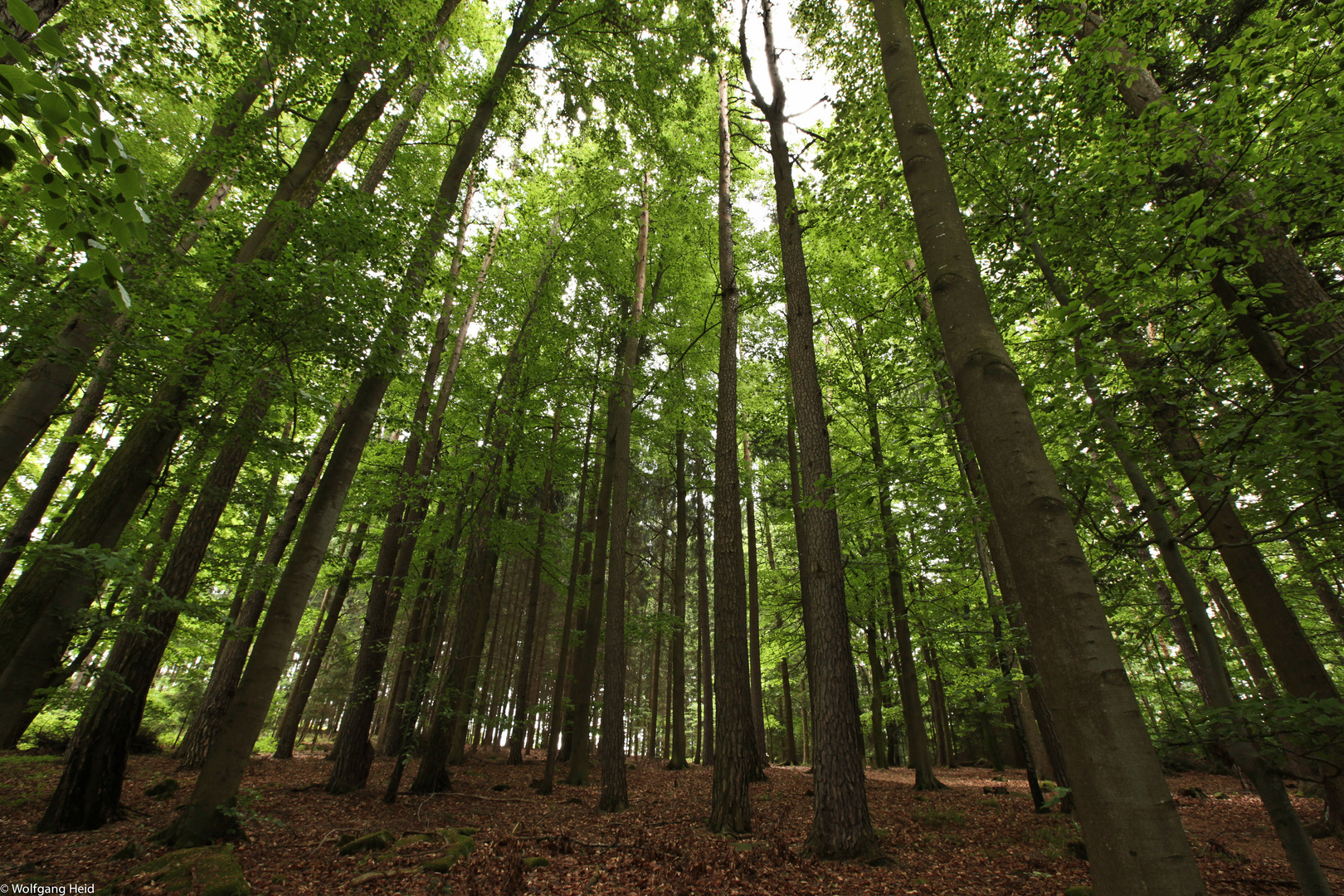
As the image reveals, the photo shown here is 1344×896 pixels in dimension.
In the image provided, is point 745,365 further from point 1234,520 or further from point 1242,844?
point 1242,844

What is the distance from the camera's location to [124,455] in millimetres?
5895

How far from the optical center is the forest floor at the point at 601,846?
16.2ft

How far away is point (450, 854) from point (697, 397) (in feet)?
31.0

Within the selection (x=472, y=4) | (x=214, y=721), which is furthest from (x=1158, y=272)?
(x=214, y=721)

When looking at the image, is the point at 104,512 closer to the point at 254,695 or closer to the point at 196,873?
the point at 254,695

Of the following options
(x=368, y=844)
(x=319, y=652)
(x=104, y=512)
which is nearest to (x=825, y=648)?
(x=368, y=844)

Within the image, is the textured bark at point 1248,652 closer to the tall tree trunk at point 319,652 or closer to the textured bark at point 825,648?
the textured bark at point 825,648

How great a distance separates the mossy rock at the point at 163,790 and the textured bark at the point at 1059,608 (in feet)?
35.9

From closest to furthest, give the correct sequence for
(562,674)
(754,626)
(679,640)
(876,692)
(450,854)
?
(450,854) → (562,674) → (754,626) → (679,640) → (876,692)

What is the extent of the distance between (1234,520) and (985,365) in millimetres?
5539

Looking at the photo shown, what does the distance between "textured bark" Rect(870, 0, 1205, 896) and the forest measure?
0.02 metres

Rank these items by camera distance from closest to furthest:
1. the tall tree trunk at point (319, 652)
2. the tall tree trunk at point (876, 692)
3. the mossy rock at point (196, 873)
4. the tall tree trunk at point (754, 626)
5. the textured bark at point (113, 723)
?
the mossy rock at point (196, 873), the textured bark at point (113, 723), the tall tree trunk at point (319, 652), the tall tree trunk at point (754, 626), the tall tree trunk at point (876, 692)

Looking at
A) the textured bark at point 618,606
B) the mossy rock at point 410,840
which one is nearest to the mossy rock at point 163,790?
the mossy rock at point 410,840

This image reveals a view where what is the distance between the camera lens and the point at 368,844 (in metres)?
6.02
